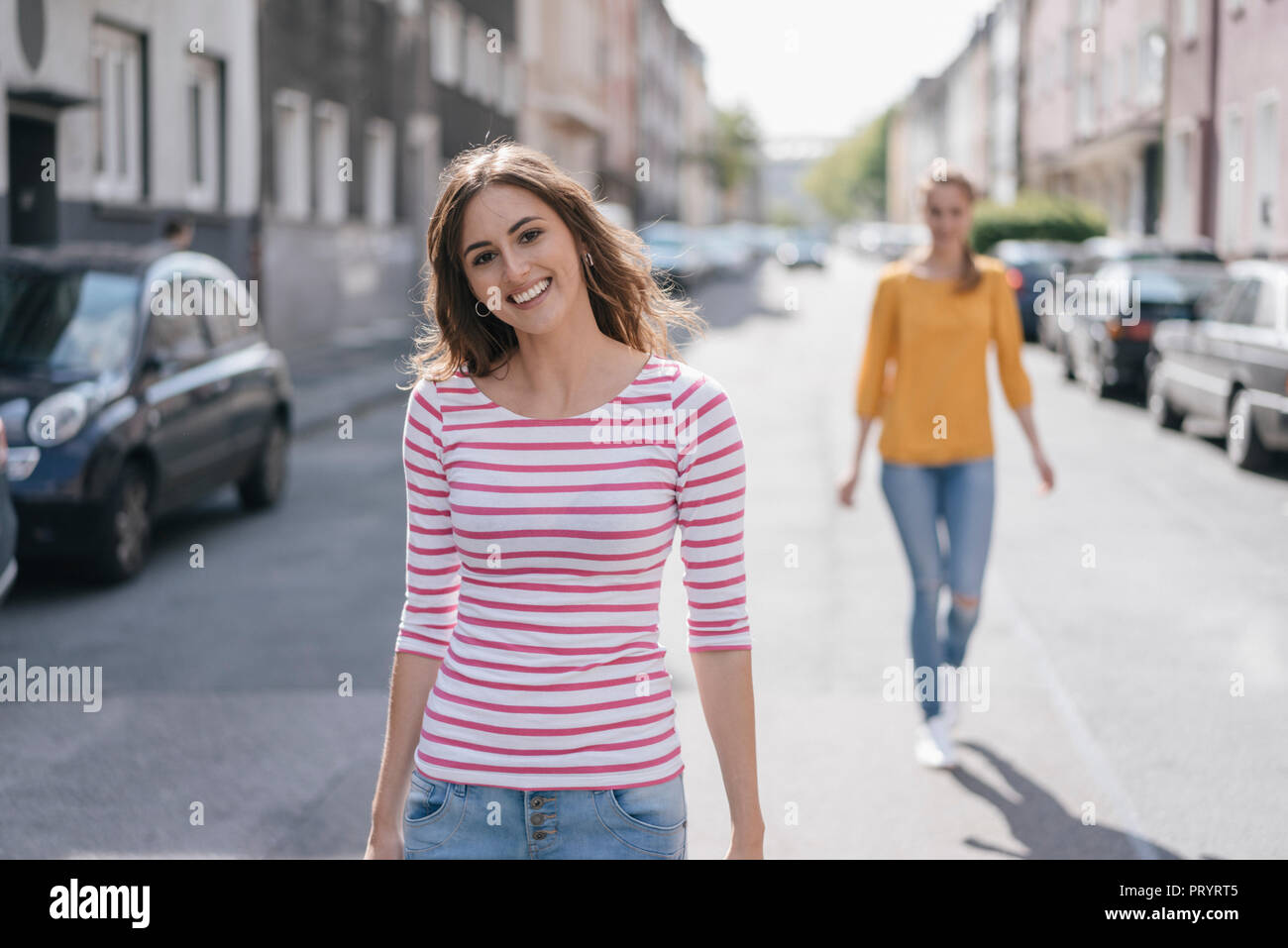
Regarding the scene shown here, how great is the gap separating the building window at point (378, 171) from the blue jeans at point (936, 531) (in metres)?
24.4

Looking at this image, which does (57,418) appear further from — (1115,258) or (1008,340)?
(1115,258)

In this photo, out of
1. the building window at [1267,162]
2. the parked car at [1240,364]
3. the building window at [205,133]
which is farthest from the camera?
the building window at [1267,162]

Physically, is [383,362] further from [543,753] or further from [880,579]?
[543,753]

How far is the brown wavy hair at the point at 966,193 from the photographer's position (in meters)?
5.52

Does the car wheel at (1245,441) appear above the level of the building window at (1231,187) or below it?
below

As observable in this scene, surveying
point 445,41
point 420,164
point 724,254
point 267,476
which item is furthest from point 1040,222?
point 267,476

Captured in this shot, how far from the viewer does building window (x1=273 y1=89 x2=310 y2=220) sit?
966 inches

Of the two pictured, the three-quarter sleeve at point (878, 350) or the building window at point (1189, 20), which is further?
the building window at point (1189, 20)

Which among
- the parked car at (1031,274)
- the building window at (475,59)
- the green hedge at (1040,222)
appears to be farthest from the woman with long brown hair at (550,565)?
the green hedge at (1040,222)

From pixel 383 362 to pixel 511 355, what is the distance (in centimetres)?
2125

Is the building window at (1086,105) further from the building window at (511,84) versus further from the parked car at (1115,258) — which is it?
the parked car at (1115,258)

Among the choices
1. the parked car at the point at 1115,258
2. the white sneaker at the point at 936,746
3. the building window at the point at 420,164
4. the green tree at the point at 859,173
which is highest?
the green tree at the point at 859,173

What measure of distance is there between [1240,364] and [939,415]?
8.56 meters
